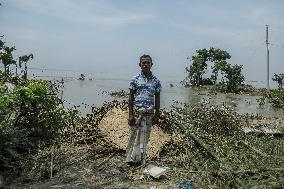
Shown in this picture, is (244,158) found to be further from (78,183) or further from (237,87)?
(237,87)

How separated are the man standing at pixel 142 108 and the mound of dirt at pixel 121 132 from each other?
0.60m

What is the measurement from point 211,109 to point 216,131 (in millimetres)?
521

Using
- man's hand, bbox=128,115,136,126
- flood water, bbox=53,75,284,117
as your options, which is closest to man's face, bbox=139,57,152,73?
man's hand, bbox=128,115,136,126

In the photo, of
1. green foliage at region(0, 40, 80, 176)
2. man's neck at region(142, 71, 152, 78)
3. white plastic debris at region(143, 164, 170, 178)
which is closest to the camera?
white plastic debris at region(143, 164, 170, 178)

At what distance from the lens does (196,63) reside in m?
45.0

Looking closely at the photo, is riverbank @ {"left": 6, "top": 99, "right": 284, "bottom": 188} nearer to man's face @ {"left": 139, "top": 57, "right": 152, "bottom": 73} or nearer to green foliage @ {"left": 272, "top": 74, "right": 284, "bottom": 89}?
man's face @ {"left": 139, "top": 57, "right": 152, "bottom": 73}

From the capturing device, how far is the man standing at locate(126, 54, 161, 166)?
6.88 m

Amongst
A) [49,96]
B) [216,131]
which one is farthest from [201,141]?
[49,96]

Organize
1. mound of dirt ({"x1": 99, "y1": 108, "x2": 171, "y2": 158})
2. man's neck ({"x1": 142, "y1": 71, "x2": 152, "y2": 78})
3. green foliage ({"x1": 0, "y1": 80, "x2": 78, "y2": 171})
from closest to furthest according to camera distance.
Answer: man's neck ({"x1": 142, "y1": 71, "x2": 152, "y2": 78})
green foliage ({"x1": 0, "y1": 80, "x2": 78, "y2": 171})
mound of dirt ({"x1": 99, "y1": 108, "x2": 171, "y2": 158})

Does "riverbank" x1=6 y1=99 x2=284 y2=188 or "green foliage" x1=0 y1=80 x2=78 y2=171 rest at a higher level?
"green foliage" x1=0 y1=80 x2=78 y2=171

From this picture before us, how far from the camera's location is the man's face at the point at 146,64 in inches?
265

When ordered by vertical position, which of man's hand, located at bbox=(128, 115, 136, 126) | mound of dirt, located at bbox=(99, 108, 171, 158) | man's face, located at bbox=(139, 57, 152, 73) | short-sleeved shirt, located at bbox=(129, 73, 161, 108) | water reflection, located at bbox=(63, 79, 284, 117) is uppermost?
man's face, located at bbox=(139, 57, 152, 73)

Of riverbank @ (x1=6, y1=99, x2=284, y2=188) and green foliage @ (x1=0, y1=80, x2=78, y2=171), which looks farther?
green foliage @ (x1=0, y1=80, x2=78, y2=171)

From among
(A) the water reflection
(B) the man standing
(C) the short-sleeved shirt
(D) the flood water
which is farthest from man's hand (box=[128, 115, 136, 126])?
(A) the water reflection
